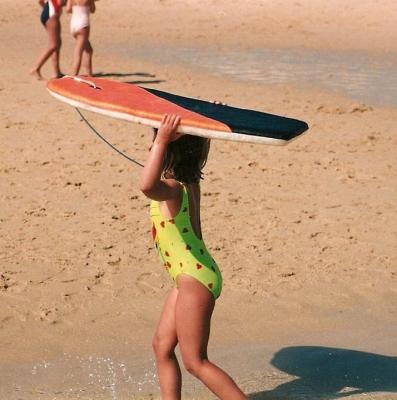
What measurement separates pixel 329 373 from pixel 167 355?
1.26 metres

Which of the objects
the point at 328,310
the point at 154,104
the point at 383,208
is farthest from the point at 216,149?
the point at 154,104

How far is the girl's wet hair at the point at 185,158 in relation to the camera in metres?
4.31

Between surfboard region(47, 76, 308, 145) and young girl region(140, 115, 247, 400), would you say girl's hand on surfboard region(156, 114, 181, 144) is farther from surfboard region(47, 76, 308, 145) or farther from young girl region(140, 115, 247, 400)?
young girl region(140, 115, 247, 400)

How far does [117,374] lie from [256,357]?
2.57 feet

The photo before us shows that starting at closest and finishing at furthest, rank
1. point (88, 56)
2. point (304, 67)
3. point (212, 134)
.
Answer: point (212, 134)
point (88, 56)
point (304, 67)

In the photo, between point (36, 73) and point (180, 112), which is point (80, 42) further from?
point (180, 112)

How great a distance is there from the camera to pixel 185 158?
14.2ft

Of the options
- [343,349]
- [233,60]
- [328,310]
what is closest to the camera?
[343,349]

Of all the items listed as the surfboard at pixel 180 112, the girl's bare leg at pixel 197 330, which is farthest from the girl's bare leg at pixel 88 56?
the girl's bare leg at pixel 197 330

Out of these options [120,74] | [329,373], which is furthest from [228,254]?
[120,74]

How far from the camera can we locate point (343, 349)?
19.5 ft

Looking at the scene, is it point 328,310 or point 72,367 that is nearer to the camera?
point 72,367

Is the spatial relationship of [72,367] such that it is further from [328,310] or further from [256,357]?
[328,310]

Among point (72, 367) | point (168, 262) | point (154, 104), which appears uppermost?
point (154, 104)
